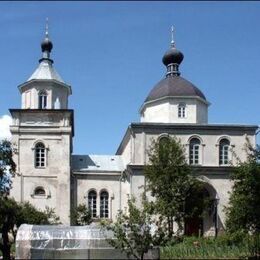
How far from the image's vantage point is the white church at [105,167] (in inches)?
1688

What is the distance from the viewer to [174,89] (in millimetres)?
45469

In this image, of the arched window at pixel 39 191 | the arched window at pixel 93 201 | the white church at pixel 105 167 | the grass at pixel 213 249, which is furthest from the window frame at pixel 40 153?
the grass at pixel 213 249

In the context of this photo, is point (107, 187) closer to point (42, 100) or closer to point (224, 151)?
point (42, 100)

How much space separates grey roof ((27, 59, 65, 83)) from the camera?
4531 cm

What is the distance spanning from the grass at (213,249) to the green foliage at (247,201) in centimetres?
74

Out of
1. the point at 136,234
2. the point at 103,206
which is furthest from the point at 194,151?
the point at 136,234

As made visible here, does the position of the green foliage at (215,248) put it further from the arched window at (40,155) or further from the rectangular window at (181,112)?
the arched window at (40,155)

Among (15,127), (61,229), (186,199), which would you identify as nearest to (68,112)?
(15,127)

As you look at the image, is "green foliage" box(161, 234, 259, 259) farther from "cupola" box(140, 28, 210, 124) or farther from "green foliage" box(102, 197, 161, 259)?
"cupola" box(140, 28, 210, 124)

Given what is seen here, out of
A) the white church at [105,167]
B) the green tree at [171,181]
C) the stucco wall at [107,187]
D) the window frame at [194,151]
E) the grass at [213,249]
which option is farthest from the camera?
the stucco wall at [107,187]

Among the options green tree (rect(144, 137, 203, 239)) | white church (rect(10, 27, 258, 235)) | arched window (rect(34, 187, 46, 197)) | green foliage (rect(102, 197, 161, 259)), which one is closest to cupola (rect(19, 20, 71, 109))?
white church (rect(10, 27, 258, 235))

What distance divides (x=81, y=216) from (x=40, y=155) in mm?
5184

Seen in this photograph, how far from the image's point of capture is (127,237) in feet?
82.2

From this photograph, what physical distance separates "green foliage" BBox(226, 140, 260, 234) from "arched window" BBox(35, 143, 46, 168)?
1512cm
